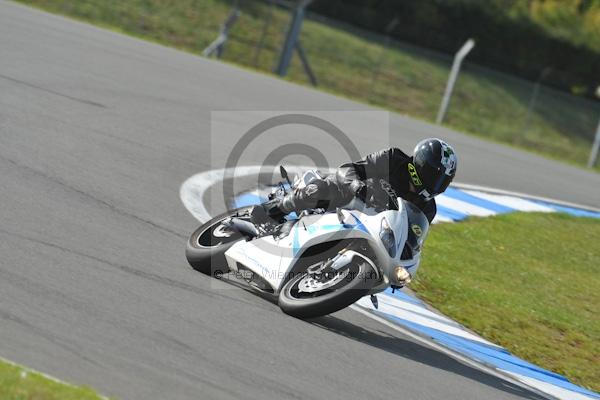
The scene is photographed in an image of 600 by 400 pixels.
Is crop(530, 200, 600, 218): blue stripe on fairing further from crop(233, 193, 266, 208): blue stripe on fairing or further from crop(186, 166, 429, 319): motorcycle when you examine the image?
crop(186, 166, 429, 319): motorcycle

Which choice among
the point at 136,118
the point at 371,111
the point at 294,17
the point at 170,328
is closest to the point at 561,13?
the point at 294,17

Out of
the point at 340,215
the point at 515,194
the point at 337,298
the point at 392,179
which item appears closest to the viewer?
the point at 337,298

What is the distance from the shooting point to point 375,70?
29.8m

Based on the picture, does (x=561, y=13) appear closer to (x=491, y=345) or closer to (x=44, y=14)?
(x=44, y=14)

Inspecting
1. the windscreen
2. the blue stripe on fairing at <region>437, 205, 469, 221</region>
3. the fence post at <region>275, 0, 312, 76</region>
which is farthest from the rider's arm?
the fence post at <region>275, 0, 312, 76</region>

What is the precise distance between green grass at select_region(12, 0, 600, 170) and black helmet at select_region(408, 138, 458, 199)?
773 inches

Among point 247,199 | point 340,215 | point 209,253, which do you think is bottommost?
point 247,199

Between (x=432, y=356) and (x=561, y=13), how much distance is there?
119 ft

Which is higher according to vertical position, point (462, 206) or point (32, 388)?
point (32, 388)

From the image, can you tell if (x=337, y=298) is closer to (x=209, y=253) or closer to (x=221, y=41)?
(x=209, y=253)

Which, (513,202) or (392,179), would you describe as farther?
(513,202)

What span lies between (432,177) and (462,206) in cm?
733

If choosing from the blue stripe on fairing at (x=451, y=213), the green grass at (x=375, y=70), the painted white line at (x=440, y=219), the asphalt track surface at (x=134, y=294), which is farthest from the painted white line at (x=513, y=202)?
the green grass at (x=375, y=70)

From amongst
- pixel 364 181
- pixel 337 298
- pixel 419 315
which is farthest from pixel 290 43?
pixel 337 298
